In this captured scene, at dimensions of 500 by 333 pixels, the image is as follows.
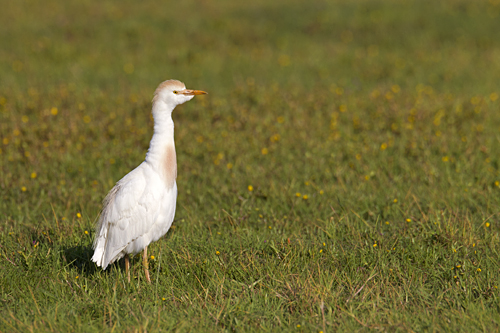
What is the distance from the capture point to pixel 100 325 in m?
3.47

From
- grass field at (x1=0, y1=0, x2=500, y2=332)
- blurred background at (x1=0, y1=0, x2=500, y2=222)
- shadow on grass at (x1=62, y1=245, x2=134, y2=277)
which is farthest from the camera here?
blurred background at (x1=0, y1=0, x2=500, y2=222)

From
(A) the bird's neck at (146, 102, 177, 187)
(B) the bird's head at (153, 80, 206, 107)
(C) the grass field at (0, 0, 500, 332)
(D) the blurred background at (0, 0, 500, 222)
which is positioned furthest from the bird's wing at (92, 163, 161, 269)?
(D) the blurred background at (0, 0, 500, 222)

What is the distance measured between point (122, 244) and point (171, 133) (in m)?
0.93

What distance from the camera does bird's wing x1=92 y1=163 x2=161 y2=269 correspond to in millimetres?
4027

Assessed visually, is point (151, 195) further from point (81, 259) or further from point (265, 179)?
point (265, 179)

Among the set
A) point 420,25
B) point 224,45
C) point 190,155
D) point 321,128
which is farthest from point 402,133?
point 420,25

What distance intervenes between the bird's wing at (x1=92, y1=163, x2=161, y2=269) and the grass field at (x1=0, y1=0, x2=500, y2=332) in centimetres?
22

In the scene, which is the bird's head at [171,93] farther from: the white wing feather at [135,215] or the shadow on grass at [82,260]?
the shadow on grass at [82,260]

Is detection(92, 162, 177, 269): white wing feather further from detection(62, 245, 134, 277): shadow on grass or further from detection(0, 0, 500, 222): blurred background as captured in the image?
detection(0, 0, 500, 222): blurred background

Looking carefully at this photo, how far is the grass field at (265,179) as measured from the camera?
3.67 m

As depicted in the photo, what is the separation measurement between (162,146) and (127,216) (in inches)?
23.7

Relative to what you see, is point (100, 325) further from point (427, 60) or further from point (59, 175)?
point (427, 60)

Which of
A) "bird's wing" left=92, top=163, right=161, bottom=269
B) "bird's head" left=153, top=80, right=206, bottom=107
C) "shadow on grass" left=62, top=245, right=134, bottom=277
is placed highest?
"bird's head" left=153, top=80, right=206, bottom=107

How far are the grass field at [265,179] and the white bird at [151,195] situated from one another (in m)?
0.25
